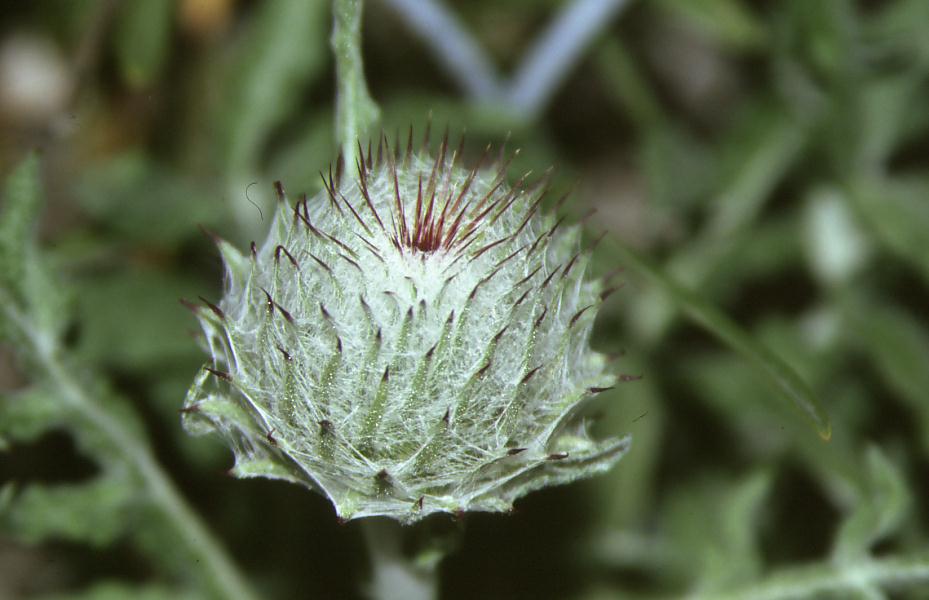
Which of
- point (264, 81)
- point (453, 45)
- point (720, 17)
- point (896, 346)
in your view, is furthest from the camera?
point (453, 45)

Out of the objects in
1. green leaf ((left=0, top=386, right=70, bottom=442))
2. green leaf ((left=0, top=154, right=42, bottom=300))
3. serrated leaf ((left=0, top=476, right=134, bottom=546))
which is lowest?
serrated leaf ((left=0, top=476, right=134, bottom=546))

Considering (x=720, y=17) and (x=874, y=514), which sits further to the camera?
(x=720, y=17)

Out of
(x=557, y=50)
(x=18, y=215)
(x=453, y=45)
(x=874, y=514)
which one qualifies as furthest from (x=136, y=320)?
(x=874, y=514)

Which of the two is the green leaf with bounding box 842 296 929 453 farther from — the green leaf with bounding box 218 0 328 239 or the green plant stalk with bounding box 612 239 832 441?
the green leaf with bounding box 218 0 328 239

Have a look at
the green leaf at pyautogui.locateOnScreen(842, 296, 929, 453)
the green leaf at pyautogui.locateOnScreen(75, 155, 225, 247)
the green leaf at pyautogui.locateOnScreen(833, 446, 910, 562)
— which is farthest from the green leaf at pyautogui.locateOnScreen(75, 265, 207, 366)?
the green leaf at pyautogui.locateOnScreen(842, 296, 929, 453)

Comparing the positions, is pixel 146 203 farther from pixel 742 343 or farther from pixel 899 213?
pixel 899 213

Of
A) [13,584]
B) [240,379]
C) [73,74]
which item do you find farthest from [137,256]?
[240,379]
